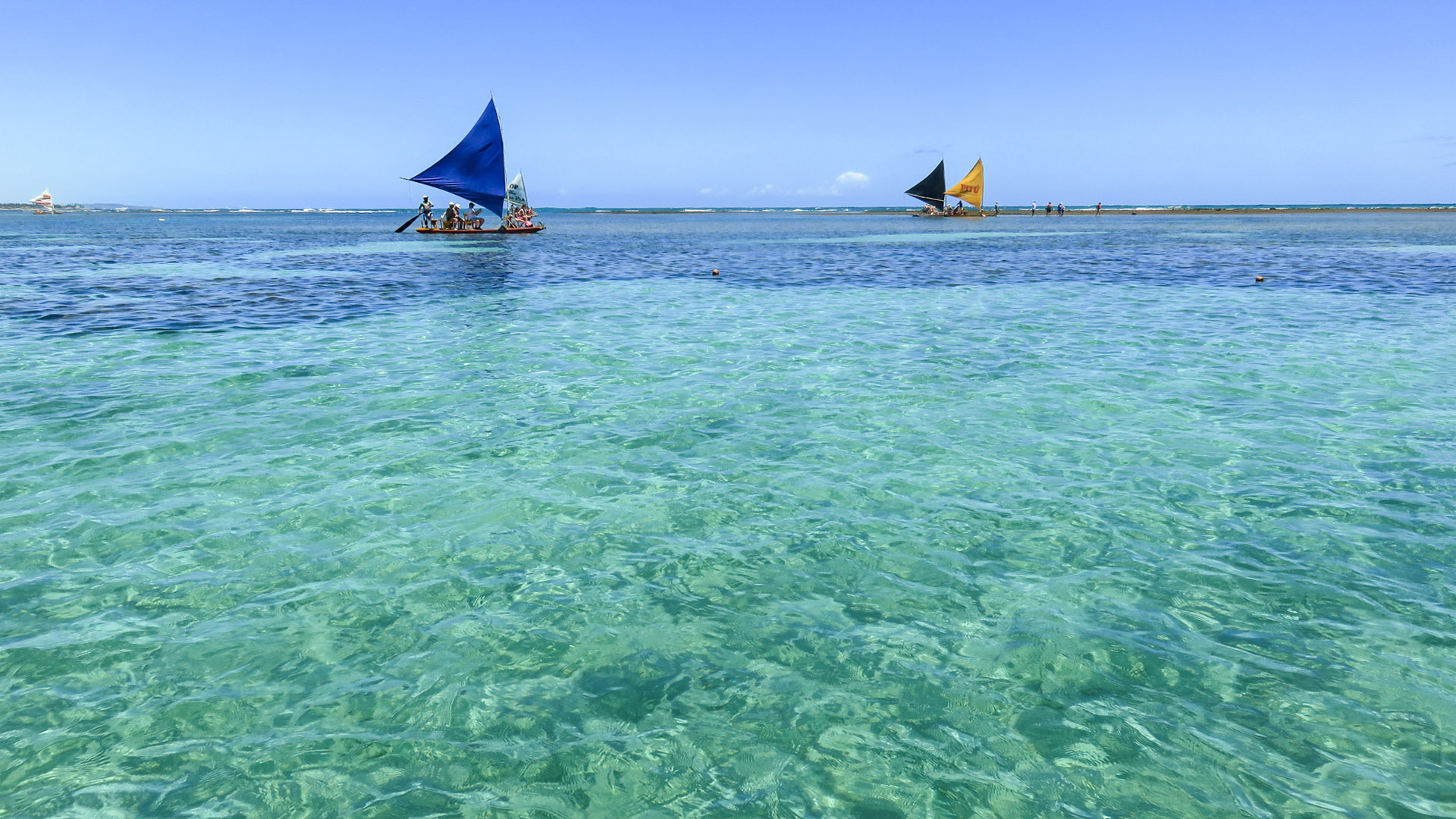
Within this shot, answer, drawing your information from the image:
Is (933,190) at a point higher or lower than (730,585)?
higher

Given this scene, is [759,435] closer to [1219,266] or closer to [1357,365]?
[1357,365]

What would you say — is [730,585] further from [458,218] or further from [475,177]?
[458,218]

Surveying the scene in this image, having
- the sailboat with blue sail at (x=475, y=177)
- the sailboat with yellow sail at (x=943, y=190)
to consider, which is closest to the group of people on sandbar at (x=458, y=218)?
the sailboat with blue sail at (x=475, y=177)

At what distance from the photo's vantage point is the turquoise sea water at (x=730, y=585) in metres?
4.09

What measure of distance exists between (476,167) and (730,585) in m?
53.6

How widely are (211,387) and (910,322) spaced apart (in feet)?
47.5

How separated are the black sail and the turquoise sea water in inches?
4098

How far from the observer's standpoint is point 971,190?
4483 inches

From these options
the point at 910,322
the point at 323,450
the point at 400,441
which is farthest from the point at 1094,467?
the point at 910,322

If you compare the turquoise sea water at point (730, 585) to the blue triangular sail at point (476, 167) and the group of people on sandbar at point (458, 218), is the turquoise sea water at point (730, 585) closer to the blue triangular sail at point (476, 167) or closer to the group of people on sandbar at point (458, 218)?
the blue triangular sail at point (476, 167)

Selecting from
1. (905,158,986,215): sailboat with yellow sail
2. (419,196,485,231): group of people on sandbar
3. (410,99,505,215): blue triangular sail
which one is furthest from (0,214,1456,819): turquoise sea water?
(905,158,986,215): sailboat with yellow sail

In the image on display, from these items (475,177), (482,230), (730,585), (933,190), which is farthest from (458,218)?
(933,190)

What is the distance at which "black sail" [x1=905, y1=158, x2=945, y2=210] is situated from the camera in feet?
367

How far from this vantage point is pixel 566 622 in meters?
5.54
